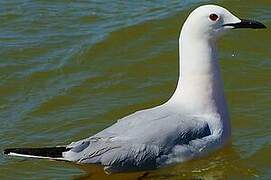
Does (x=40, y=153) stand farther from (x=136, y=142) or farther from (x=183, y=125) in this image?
(x=183, y=125)

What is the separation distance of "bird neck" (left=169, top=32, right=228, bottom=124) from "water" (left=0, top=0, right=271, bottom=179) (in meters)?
0.44

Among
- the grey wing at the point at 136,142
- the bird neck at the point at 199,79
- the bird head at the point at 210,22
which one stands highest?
the bird head at the point at 210,22

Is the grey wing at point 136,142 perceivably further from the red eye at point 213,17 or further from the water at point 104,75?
the red eye at point 213,17

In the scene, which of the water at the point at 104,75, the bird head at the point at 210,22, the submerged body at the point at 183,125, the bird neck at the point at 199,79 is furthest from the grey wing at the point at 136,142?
the bird head at the point at 210,22

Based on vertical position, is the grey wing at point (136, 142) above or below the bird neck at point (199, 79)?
below

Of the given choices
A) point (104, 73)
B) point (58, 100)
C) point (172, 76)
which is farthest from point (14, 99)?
point (172, 76)

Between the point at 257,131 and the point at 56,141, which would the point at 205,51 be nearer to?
the point at 257,131

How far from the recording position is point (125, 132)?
8047 millimetres

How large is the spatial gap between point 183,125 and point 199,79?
2.04ft

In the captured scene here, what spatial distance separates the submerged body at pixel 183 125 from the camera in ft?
26.0

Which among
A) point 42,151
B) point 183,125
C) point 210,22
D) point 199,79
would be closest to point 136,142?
point 183,125

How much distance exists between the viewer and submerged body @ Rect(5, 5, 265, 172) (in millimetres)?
7914

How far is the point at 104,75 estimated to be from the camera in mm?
10750

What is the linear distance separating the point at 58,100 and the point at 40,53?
128 cm
